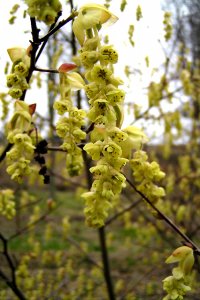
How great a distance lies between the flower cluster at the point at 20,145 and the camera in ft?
3.74

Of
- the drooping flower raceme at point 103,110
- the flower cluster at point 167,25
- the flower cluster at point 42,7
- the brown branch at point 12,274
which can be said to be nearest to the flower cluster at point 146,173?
the drooping flower raceme at point 103,110

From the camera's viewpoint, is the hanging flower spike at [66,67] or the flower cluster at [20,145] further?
the hanging flower spike at [66,67]

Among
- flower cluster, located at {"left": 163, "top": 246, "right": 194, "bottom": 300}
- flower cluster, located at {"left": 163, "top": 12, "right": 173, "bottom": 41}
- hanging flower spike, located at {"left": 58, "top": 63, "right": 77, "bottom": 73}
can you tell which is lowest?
flower cluster, located at {"left": 163, "top": 246, "right": 194, "bottom": 300}

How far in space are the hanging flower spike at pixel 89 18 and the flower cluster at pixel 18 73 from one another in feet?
0.66

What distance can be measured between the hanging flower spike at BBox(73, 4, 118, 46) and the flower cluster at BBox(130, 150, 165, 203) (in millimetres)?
445

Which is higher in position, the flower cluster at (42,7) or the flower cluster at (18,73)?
the flower cluster at (18,73)

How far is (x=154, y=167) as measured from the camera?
1378 mm

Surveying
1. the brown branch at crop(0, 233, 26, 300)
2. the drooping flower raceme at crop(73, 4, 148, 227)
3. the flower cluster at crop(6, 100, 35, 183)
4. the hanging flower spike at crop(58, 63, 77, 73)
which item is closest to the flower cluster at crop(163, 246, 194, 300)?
the drooping flower raceme at crop(73, 4, 148, 227)

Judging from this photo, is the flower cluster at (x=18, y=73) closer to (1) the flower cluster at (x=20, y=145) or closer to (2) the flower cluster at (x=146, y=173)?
(1) the flower cluster at (x=20, y=145)

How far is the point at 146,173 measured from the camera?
1364 millimetres

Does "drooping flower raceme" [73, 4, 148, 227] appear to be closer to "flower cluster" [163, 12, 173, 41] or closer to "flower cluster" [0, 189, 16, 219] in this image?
"flower cluster" [0, 189, 16, 219]

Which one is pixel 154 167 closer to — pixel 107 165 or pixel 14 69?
pixel 107 165

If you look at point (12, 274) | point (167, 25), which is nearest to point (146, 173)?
point (12, 274)

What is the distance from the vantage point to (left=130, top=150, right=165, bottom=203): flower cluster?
1352mm
